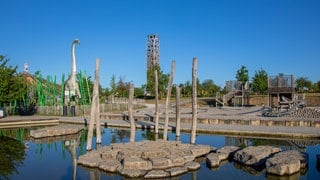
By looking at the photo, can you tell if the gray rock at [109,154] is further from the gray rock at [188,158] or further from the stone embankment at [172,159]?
the gray rock at [188,158]

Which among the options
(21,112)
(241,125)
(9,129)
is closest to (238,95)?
(241,125)

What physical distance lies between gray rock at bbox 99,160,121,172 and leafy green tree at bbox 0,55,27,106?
23712 millimetres

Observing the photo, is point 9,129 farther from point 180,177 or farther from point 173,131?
point 180,177

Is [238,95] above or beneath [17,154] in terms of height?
above

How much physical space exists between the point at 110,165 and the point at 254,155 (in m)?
5.41

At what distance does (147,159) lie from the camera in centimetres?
1327

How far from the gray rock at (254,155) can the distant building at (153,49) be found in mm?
116348

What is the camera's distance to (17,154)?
1688 centimetres

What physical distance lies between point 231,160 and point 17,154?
9.98m

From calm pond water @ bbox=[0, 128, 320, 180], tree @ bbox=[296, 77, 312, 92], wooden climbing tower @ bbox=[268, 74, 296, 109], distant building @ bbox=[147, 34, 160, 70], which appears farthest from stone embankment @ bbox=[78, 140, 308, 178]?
distant building @ bbox=[147, 34, 160, 70]

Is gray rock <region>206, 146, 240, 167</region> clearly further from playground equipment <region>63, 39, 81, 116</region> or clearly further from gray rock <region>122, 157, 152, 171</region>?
playground equipment <region>63, 39, 81, 116</region>

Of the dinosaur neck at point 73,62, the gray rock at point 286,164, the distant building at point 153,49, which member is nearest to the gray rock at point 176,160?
the gray rock at point 286,164

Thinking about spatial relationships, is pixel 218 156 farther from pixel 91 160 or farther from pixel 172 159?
pixel 91 160

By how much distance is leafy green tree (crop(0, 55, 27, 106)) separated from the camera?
1314 inches
